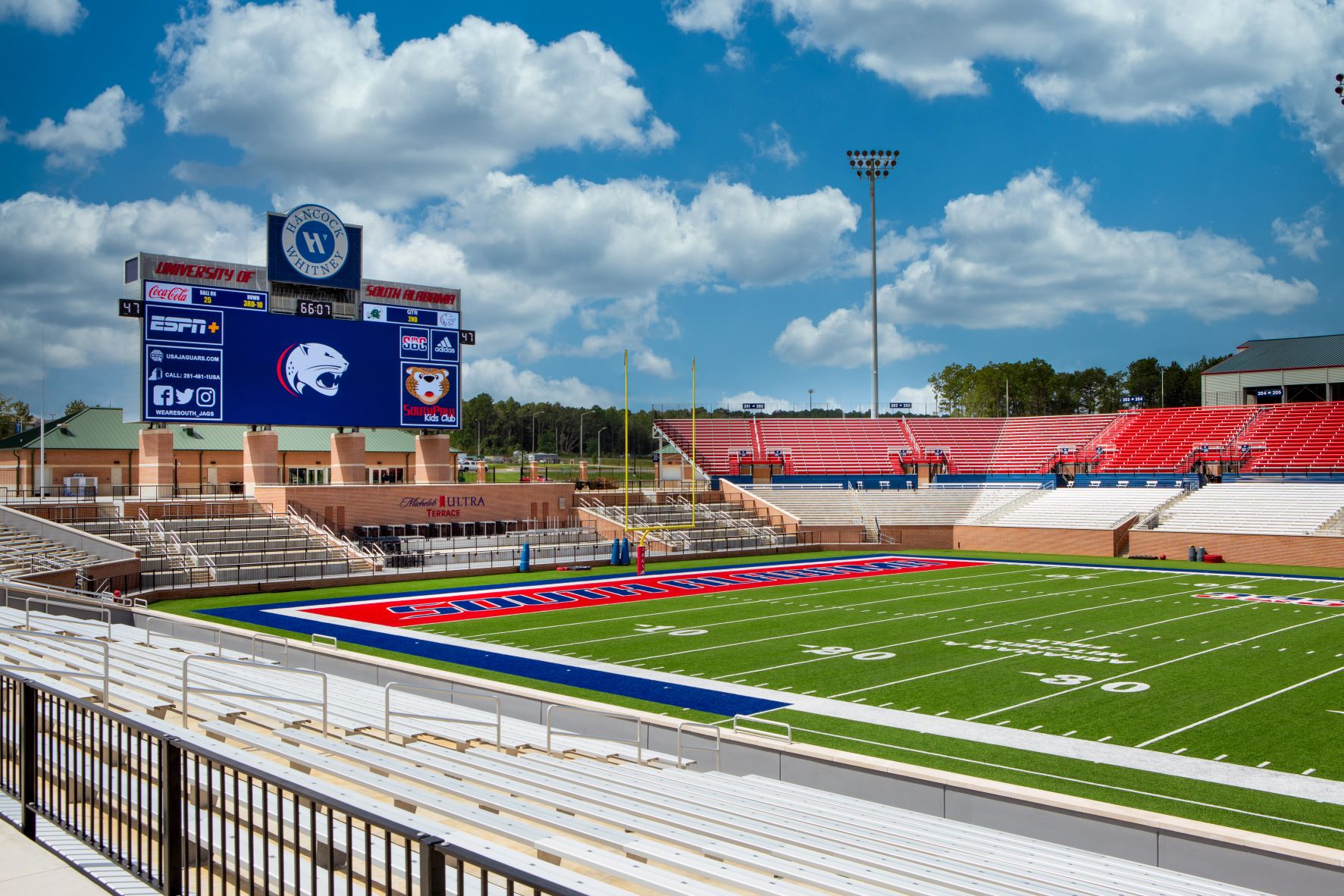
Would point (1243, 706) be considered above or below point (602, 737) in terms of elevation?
below

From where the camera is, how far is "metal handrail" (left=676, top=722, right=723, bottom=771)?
1053cm

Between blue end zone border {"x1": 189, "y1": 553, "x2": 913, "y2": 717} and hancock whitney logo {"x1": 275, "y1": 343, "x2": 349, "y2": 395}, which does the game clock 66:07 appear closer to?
hancock whitney logo {"x1": 275, "y1": 343, "x2": 349, "y2": 395}

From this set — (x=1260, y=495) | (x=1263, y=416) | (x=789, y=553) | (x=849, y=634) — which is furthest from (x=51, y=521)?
(x=1263, y=416)

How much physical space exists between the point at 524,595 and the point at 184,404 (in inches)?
561

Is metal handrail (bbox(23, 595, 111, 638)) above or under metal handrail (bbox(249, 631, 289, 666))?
above

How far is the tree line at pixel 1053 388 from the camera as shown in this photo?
110 meters

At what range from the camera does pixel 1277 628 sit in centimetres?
2362

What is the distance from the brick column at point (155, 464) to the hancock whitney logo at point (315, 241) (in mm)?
7612

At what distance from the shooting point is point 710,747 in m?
A: 11.4

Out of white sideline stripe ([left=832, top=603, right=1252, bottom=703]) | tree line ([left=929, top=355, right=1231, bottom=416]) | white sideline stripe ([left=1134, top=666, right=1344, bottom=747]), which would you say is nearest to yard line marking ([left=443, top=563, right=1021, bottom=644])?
white sideline stripe ([left=832, top=603, right=1252, bottom=703])

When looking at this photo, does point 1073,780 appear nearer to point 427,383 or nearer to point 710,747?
point 710,747

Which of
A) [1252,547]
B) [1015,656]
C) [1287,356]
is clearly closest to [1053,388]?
[1287,356]

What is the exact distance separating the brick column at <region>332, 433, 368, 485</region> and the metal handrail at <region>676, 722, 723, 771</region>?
104ft

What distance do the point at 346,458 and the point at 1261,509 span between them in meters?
36.6
